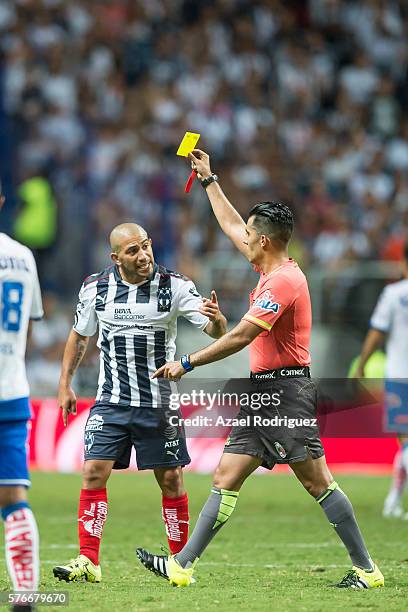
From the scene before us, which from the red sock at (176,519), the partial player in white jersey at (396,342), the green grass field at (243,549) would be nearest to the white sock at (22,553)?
the green grass field at (243,549)

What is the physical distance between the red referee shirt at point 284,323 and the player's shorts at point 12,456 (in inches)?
72.6

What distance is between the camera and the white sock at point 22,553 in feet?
19.3

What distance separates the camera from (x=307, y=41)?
22.6 m

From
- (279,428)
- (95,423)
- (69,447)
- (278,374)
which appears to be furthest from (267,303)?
(69,447)

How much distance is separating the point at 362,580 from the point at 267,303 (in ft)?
5.99

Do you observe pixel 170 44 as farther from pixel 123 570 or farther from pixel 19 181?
pixel 123 570

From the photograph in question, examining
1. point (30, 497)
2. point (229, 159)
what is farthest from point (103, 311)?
point (229, 159)

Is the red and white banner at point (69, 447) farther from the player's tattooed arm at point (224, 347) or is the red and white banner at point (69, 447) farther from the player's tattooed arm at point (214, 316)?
the player's tattooed arm at point (224, 347)

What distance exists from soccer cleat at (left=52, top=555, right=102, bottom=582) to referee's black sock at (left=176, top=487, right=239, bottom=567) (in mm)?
719

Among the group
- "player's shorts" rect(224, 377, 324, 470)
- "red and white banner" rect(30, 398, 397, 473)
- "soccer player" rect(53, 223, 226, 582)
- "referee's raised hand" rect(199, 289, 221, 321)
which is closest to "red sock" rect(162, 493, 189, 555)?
"soccer player" rect(53, 223, 226, 582)

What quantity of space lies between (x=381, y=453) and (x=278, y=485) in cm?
136

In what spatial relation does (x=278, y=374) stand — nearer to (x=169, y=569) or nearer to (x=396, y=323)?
(x=169, y=569)

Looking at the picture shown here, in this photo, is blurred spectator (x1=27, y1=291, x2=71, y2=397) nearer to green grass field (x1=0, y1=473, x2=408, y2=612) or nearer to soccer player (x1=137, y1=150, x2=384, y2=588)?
green grass field (x1=0, y1=473, x2=408, y2=612)

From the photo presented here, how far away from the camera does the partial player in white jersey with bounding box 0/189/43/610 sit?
5.92 metres
